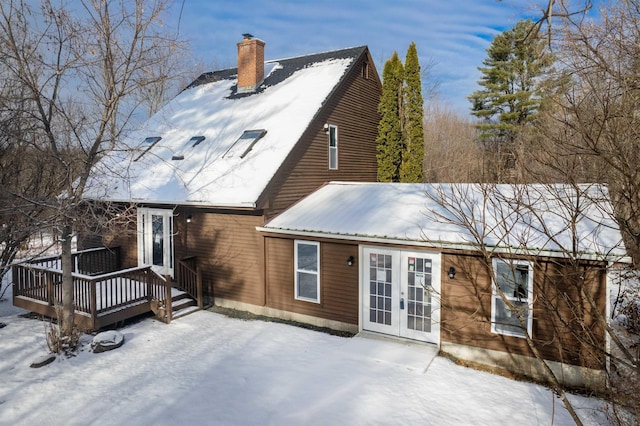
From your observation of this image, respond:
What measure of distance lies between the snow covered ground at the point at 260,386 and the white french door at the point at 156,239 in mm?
3617

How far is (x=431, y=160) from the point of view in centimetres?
2889

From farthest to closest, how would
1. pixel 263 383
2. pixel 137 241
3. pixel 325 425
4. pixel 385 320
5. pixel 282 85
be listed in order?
pixel 282 85
pixel 137 241
pixel 385 320
pixel 263 383
pixel 325 425

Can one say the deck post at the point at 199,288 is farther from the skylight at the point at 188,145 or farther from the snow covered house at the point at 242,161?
the skylight at the point at 188,145

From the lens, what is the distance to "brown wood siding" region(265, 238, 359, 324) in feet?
33.9

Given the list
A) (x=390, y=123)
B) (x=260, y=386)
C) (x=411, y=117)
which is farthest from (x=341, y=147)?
(x=260, y=386)

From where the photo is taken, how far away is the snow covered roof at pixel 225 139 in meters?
11.9

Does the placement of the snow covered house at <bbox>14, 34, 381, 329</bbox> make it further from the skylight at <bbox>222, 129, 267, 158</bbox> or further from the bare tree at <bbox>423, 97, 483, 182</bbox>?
the bare tree at <bbox>423, 97, 483, 182</bbox>

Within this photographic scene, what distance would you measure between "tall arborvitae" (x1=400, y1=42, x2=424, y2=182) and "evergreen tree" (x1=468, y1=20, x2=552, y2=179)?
10388 millimetres

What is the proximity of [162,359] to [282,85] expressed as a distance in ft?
34.9

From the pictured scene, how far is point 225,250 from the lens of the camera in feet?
40.1

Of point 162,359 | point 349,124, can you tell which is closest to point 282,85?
point 349,124

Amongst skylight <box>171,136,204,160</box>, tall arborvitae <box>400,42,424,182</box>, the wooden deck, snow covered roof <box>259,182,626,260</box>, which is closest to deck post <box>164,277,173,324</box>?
the wooden deck

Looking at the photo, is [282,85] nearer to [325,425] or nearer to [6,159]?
[6,159]

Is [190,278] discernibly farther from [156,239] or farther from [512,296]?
[512,296]
